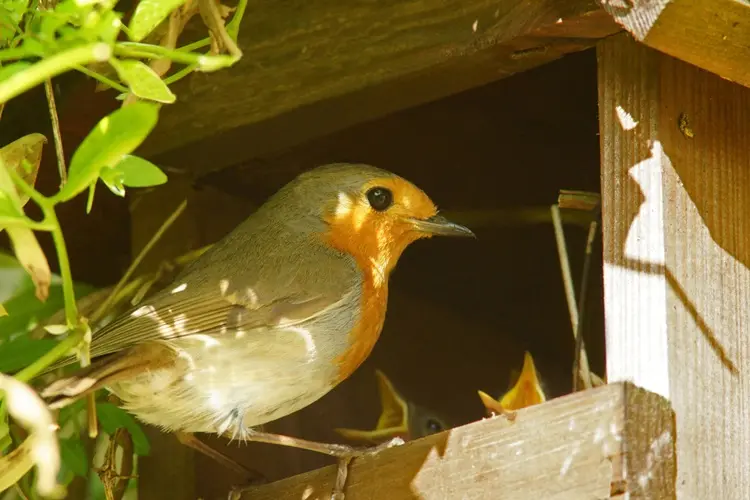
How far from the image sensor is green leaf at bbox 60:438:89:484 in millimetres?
2480

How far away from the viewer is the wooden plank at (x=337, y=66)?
2.28 metres

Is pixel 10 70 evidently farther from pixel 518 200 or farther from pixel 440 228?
pixel 518 200

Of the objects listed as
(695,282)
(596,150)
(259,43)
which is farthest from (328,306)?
(596,150)

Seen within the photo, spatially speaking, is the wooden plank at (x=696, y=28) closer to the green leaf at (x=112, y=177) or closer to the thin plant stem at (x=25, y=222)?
the green leaf at (x=112, y=177)

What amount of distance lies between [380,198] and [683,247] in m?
0.98

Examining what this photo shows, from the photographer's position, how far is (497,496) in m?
1.85

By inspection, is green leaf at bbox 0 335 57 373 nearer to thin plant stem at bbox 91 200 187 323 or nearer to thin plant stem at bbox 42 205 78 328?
thin plant stem at bbox 91 200 187 323

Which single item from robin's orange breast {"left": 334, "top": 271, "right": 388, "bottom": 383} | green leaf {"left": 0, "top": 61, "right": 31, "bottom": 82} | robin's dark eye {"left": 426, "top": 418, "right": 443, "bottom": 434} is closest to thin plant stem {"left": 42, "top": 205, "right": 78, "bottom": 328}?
green leaf {"left": 0, "top": 61, "right": 31, "bottom": 82}

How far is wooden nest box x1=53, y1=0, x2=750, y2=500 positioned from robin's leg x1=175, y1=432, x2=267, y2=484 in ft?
0.31

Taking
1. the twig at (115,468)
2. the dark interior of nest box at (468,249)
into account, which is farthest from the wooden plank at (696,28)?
the twig at (115,468)

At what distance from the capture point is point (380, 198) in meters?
2.73

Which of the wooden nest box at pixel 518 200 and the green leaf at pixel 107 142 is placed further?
the wooden nest box at pixel 518 200

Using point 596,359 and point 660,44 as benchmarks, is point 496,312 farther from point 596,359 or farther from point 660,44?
point 660,44

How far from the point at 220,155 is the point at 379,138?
0.43 m
